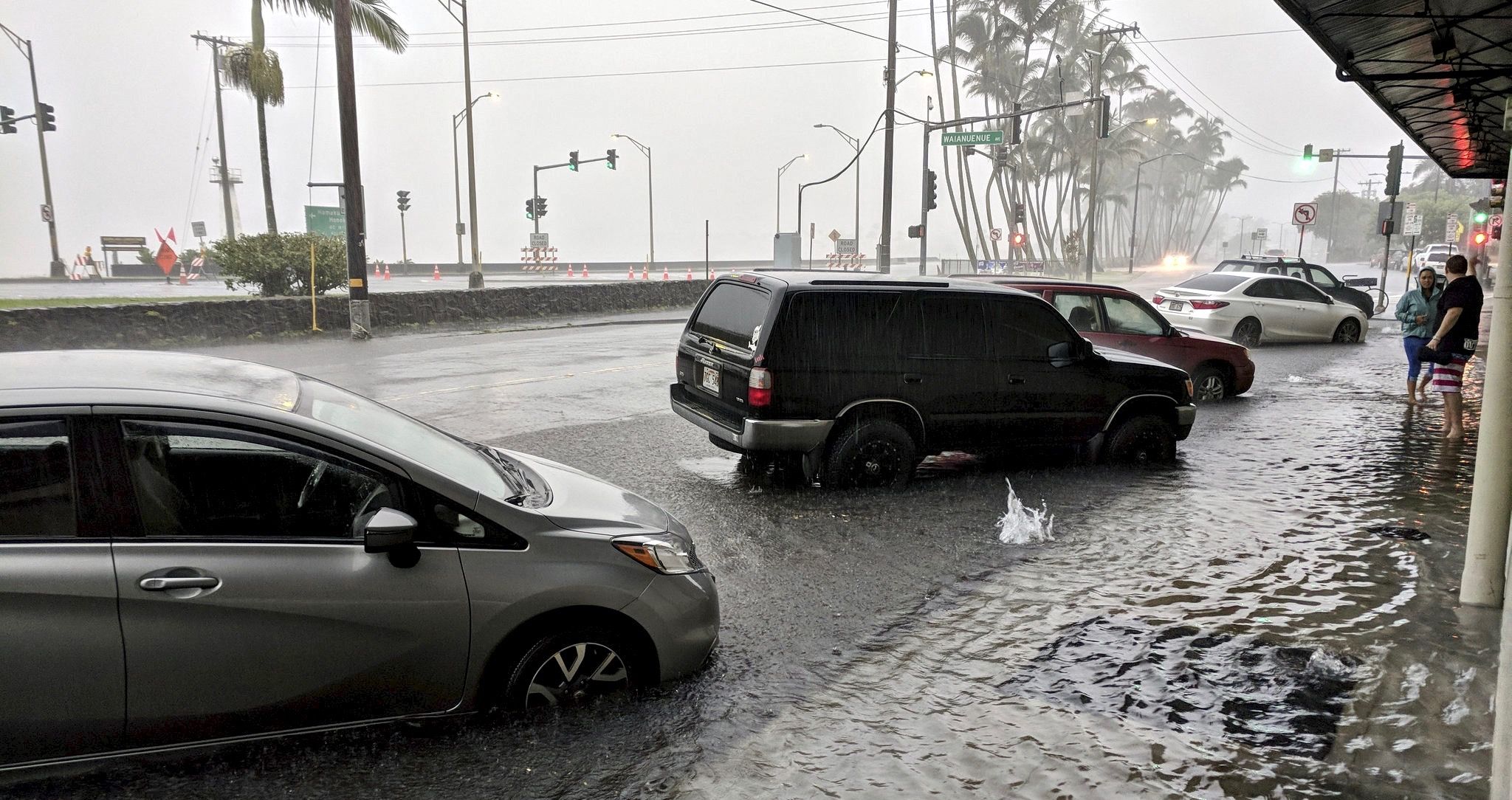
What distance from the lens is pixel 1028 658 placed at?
487 cm

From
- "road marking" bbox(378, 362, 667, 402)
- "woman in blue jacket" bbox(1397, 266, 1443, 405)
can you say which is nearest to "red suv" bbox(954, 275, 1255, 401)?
"woman in blue jacket" bbox(1397, 266, 1443, 405)

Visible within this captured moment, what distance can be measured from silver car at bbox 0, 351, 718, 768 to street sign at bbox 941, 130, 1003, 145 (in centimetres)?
2817

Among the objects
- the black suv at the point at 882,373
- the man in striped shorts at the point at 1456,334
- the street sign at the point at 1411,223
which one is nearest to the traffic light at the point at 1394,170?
the street sign at the point at 1411,223

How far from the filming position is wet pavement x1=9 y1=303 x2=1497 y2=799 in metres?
3.74

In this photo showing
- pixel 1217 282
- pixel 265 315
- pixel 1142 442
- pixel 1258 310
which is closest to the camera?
pixel 1142 442

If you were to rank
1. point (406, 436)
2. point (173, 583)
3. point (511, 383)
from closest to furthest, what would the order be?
point (173, 583), point (406, 436), point (511, 383)

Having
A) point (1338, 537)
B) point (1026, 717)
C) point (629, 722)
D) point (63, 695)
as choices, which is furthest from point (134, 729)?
point (1338, 537)

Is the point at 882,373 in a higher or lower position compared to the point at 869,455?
higher

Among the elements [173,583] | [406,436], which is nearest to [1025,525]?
[406,436]

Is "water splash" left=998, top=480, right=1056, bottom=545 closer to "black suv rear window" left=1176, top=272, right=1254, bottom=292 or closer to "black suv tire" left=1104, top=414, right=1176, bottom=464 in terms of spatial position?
"black suv tire" left=1104, top=414, right=1176, bottom=464

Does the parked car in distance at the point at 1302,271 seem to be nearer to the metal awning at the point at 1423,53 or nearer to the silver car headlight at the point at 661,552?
the metal awning at the point at 1423,53

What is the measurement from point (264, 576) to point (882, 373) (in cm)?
514

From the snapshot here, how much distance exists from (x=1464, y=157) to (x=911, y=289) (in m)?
24.8

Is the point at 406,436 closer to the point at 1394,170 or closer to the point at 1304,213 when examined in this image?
the point at 1394,170
